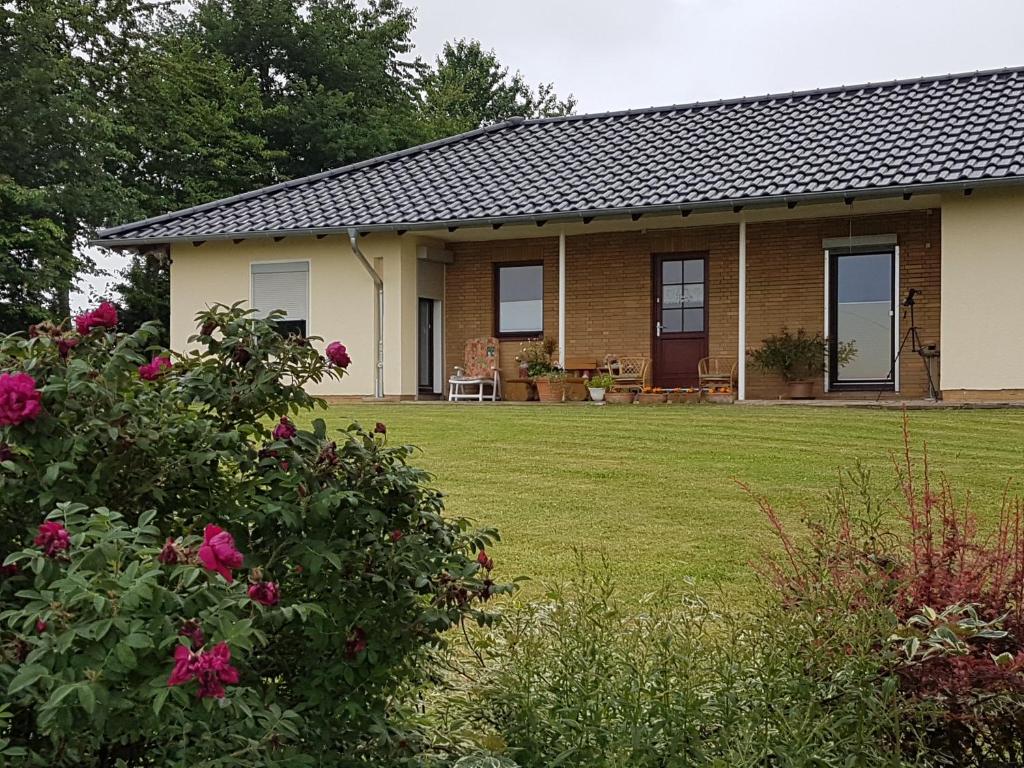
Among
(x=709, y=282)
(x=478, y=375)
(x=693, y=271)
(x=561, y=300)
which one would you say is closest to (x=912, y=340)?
(x=709, y=282)

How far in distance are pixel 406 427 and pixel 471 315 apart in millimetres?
8041

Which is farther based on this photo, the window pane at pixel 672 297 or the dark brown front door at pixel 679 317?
the window pane at pixel 672 297

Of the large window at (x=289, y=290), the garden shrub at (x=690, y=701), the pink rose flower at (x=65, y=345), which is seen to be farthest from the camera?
the large window at (x=289, y=290)

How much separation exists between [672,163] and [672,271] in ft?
5.37

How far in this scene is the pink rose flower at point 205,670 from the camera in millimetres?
1828

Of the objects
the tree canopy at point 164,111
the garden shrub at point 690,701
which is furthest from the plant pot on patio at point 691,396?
the tree canopy at point 164,111

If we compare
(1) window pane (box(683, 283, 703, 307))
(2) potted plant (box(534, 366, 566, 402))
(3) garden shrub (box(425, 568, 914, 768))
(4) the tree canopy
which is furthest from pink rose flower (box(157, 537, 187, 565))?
(4) the tree canopy

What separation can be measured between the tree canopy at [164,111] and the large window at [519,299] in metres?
10.6

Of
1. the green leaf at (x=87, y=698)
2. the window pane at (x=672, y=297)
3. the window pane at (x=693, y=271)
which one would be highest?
the window pane at (x=693, y=271)

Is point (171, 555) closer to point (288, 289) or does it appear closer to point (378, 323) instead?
point (378, 323)

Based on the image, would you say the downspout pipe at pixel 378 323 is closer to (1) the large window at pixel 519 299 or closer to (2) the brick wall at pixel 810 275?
(1) the large window at pixel 519 299

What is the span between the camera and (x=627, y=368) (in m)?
16.8

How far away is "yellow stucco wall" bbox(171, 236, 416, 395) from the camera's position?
55.1ft

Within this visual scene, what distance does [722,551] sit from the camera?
561 centimetres
